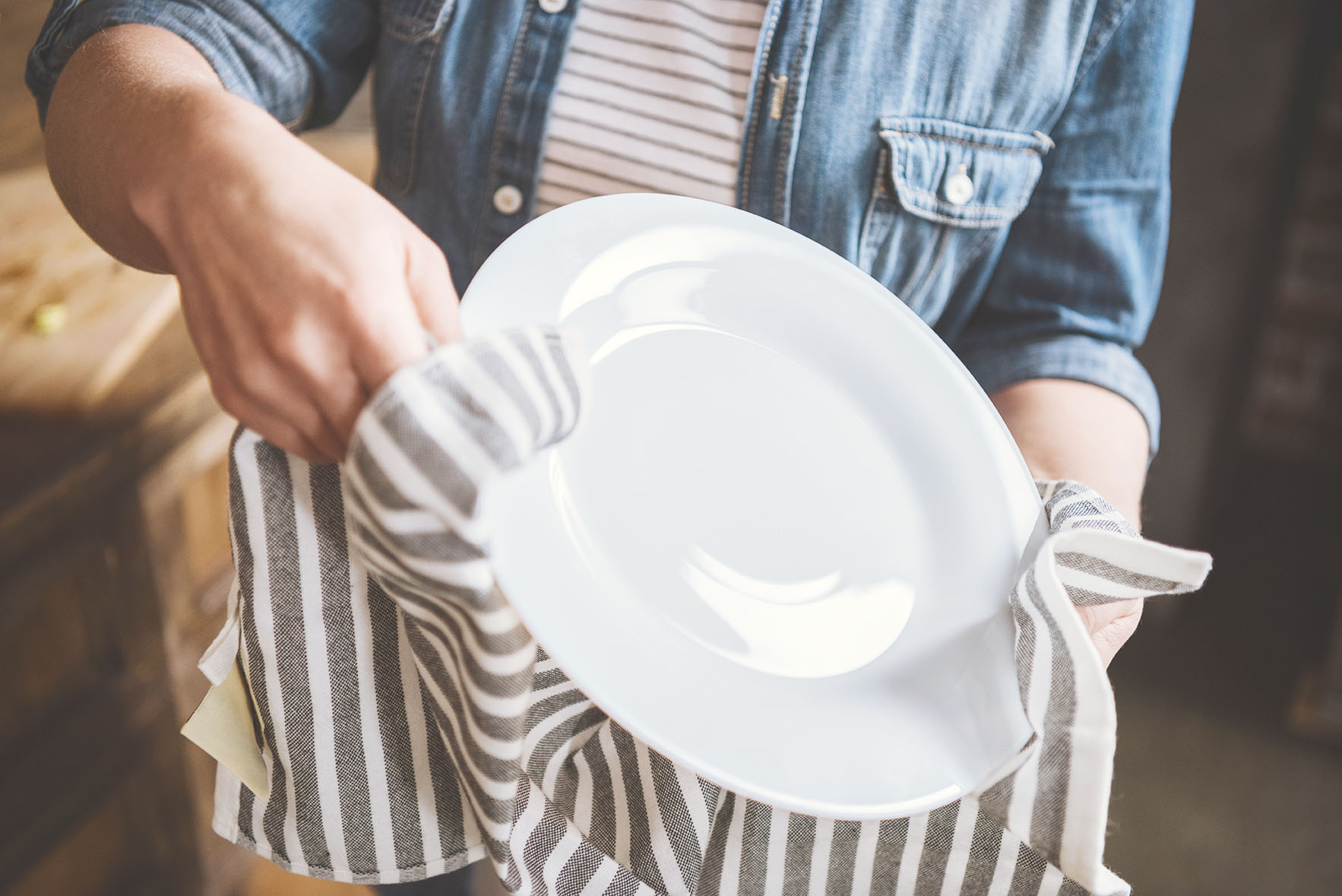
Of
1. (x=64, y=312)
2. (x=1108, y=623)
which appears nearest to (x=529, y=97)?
(x=1108, y=623)

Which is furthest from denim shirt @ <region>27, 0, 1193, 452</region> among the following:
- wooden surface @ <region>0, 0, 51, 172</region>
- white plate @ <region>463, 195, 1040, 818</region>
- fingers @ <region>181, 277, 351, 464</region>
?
wooden surface @ <region>0, 0, 51, 172</region>

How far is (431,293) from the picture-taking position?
35 cm

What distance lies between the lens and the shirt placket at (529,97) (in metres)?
0.55

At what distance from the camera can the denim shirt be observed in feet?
1.79

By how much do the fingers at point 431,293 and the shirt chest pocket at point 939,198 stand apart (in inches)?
12.7

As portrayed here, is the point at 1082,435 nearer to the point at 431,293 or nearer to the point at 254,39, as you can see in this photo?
the point at 431,293

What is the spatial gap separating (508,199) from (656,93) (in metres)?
0.12

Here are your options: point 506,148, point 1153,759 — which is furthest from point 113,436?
point 1153,759

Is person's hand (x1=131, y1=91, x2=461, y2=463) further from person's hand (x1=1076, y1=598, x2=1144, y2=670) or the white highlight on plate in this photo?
person's hand (x1=1076, y1=598, x2=1144, y2=670)

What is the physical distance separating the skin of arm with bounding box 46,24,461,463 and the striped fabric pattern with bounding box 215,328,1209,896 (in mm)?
31

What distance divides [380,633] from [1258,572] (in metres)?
1.95

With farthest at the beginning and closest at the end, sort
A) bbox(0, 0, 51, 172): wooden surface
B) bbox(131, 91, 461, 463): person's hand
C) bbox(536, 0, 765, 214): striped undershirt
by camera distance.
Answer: bbox(0, 0, 51, 172): wooden surface < bbox(536, 0, 765, 214): striped undershirt < bbox(131, 91, 461, 463): person's hand

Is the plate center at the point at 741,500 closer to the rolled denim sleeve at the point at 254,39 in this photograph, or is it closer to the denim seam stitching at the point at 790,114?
the denim seam stitching at the point at 790,114

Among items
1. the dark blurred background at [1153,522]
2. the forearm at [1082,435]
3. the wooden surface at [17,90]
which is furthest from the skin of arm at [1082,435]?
the wooden surface at [17,90]
